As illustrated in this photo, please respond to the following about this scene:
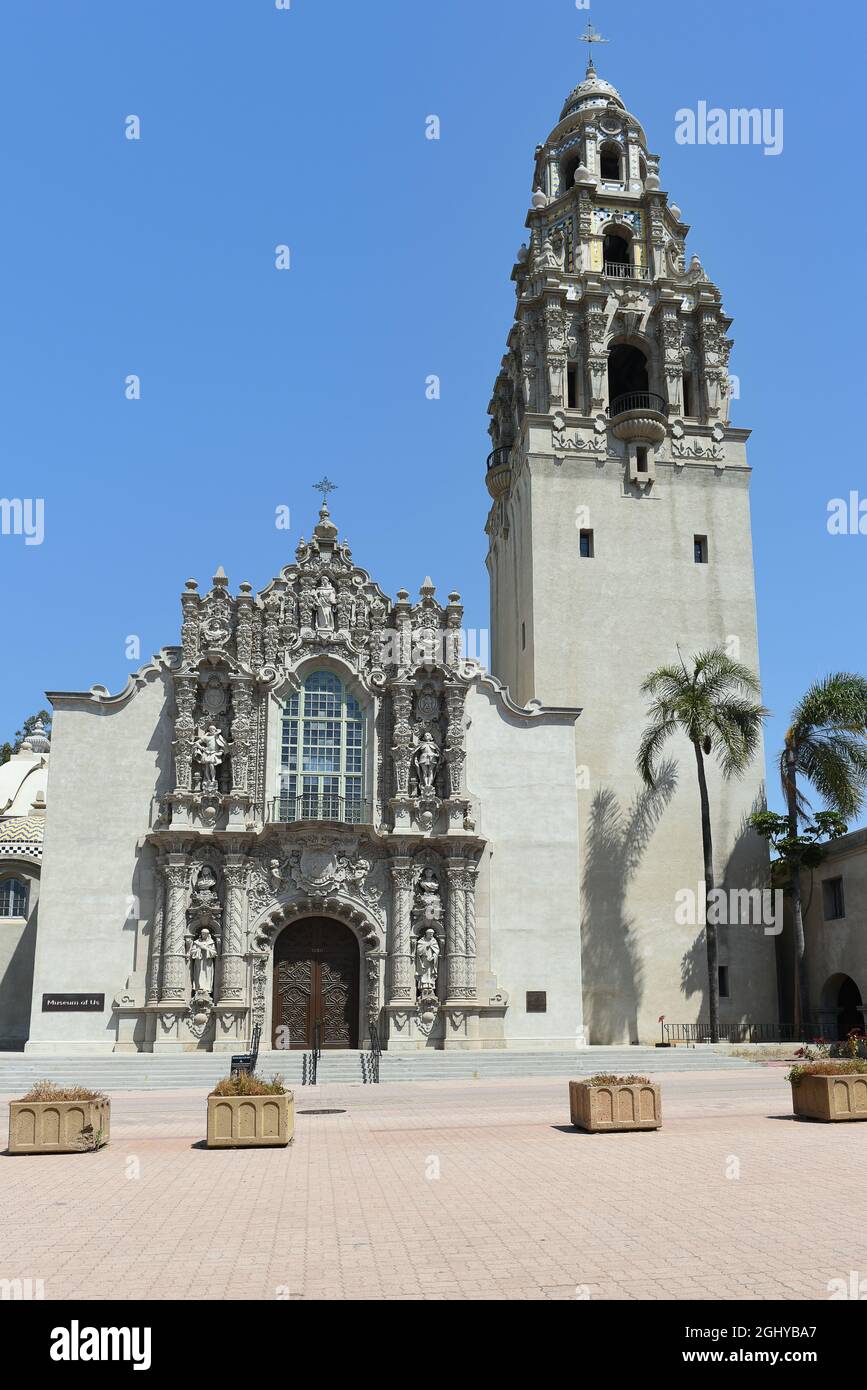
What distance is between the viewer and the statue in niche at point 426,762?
38562 millimetres

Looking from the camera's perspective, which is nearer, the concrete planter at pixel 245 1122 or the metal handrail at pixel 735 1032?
the concrete planter at pixel 245 1122

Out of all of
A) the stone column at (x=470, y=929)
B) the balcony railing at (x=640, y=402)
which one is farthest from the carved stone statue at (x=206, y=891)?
the balcony railing at (x=640, y=402)

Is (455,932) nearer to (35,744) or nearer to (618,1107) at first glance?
(618,1107)

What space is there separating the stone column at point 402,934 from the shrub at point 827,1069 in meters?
18.3

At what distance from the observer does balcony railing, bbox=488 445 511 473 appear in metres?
50.2

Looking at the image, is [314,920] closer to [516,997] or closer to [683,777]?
[516,997]

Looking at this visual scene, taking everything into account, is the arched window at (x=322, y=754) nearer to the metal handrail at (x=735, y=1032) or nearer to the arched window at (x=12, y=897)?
the arched window at (x=12, y=897)

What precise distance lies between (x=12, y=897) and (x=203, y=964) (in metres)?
10.7

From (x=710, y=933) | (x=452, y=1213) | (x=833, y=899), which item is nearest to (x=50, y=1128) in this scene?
(x=452, y=1213)

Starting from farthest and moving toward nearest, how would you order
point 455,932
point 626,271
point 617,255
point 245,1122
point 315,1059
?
point 617,255, point 626,271, point 455,932, point 315,1059, point 245,1122

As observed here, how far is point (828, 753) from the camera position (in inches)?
1606

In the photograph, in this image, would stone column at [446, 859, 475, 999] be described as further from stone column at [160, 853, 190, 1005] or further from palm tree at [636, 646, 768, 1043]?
stone column at [160, 853, 190, 1005]

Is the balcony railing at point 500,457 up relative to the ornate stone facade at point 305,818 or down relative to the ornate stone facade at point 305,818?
up

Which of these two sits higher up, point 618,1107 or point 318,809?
point 318,809
